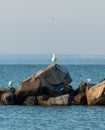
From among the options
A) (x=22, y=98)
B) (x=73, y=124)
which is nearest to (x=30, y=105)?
(x=22, y=98)

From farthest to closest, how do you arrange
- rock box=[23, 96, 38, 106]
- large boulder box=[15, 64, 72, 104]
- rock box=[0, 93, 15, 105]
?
rock box=[0, 93, 15, 105] < rock box=[23, 96, 38, 106] < large boulder box=[15, 64, 72, 104]

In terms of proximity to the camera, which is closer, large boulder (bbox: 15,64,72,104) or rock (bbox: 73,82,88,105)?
large boulder (bbox: 15,64,72,104)

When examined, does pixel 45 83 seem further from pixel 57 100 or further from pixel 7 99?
pixel 7 99

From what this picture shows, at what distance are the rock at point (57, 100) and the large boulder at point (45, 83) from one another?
19.0 inches

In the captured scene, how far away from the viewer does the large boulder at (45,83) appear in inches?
2010

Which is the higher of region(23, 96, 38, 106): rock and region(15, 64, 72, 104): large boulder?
region(15, 64, 72, 104): large boulder

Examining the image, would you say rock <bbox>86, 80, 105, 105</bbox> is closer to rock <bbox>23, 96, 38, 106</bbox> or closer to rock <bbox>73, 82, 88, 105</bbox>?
rock <bbox>73, 82, 88, 105</bbox>

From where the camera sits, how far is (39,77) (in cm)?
5119

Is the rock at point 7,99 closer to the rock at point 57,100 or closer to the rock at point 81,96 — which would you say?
the rock at point 57,100

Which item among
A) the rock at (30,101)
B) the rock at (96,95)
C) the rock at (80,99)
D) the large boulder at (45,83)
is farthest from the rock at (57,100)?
the rock at (96,95)

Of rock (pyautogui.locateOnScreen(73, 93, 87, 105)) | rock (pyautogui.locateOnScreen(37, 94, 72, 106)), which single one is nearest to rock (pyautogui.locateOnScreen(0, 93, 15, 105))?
rock (pyautogui.locateOnScreen(37, 94, 72, 106))

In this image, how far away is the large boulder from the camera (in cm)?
5106

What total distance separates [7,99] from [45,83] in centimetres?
260

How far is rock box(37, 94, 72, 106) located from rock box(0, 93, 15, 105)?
65.7 inches
